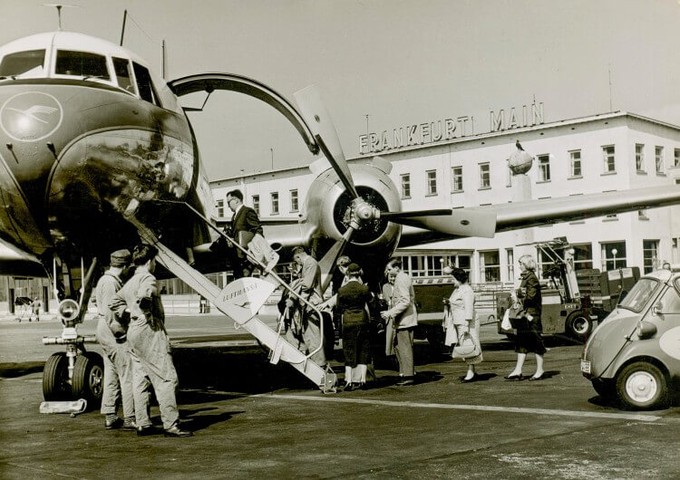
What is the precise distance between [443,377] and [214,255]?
13.7ft

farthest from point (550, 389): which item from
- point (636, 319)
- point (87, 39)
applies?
point (87, 39)

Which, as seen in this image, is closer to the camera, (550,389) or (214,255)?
(550,389)

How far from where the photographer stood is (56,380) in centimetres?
1039

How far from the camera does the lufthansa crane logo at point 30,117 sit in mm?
8914

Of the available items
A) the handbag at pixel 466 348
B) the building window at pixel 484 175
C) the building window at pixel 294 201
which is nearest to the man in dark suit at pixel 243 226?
the handbag at pixel 466 348

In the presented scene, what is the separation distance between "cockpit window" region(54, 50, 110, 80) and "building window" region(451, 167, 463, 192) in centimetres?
4718

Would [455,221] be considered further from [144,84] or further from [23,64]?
[23,64]

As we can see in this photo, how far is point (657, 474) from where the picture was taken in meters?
5.89

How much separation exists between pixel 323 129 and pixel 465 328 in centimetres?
387

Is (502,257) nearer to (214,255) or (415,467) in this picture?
(214,255)

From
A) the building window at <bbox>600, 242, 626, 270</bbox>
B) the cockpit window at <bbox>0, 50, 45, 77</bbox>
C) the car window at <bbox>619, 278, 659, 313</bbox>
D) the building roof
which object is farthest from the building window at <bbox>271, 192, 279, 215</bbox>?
the car window at <bbox>619, 278, 659, 313</bbox>

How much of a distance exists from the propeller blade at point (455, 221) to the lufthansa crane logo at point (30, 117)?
6.00 meters

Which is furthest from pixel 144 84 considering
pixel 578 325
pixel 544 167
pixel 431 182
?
pixel 431 182

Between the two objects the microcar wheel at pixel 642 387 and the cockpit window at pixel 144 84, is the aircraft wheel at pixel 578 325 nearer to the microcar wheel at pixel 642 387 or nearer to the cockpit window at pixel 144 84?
the microcar wheel at pixel 642 387
